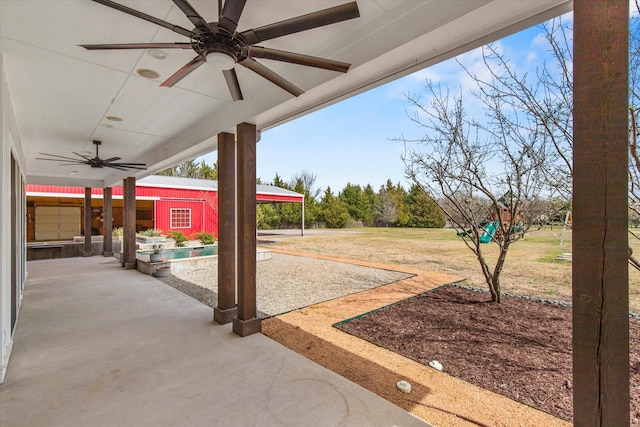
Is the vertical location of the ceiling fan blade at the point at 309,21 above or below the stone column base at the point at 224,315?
above

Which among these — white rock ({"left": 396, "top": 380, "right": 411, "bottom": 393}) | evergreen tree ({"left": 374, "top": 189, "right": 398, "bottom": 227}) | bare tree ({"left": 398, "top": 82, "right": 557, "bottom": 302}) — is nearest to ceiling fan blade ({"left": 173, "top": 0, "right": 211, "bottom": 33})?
white rock ({"left": 396, "top": 380, "right": 411, "bottom": 393})

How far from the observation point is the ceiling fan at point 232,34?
1637 mm

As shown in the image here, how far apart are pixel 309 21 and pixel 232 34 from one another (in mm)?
477

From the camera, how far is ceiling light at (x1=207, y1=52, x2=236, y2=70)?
1925mm

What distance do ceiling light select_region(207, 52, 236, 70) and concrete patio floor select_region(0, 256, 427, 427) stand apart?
8.20 feet

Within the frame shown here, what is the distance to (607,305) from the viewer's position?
1248 millimetres

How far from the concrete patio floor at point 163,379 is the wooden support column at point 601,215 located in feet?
4.12

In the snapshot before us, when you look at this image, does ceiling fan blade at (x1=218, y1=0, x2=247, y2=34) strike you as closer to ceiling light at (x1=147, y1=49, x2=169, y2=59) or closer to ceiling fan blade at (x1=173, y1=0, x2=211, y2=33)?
ceiling fan blade at (x1=173, y1=0, x2=211, y2=33)

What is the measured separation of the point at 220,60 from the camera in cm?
198

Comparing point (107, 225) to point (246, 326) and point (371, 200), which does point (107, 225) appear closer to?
point (246, 326)

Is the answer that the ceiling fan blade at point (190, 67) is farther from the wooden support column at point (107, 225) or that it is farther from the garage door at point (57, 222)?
the garage door at point (57, 222)

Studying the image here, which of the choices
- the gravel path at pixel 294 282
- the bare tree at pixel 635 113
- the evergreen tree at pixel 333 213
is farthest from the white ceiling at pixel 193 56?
the evergreen tree at pixel 333 213

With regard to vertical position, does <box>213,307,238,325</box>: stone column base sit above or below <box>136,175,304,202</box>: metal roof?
below

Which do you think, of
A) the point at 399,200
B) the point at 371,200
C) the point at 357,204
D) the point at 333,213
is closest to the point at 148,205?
the point at 333,213
